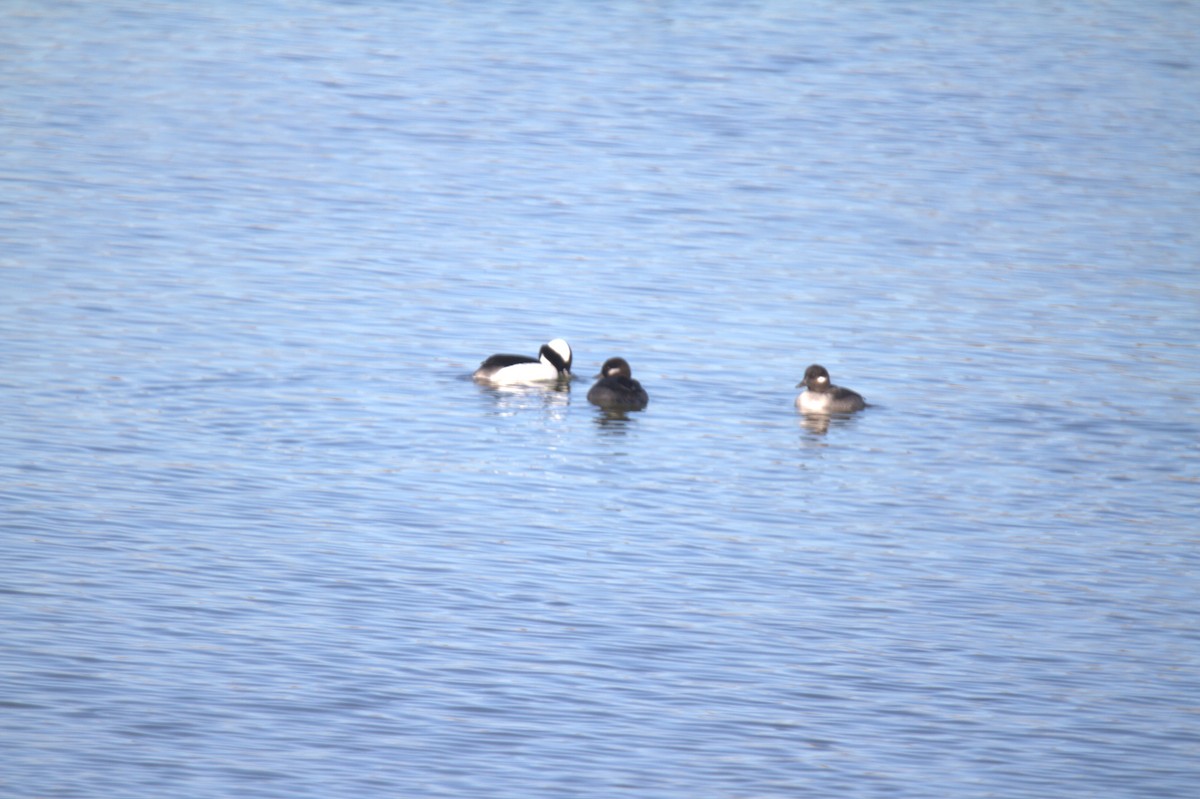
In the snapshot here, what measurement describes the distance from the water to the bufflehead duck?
0.16m

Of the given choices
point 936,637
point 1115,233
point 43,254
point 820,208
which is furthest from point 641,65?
point 936,637

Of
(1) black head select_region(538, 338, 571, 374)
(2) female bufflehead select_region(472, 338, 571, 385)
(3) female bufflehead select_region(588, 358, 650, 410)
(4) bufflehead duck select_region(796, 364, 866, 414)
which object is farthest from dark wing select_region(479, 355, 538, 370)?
(4) bufflehead duck select_region(796, 364, 866, 414)

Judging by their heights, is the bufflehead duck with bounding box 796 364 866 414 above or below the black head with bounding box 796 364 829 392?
below

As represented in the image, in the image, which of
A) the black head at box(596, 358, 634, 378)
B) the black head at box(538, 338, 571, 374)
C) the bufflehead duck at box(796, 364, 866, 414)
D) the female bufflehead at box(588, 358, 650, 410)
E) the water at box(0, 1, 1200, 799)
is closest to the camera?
the water at box(0, 1, 1200, 799)

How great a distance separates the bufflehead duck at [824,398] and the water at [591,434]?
0.16 metres

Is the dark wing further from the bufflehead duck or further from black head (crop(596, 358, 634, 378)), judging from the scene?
the bufflehead duck

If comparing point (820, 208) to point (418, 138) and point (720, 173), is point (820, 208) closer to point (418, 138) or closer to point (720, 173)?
point (720, 173)

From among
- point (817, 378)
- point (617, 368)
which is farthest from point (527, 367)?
point (817, 378)

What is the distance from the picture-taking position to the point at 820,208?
2533 cm

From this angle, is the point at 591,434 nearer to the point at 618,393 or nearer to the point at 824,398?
the point at 618,393

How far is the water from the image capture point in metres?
9.98

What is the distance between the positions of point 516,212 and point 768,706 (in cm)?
1574

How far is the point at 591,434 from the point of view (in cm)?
1652

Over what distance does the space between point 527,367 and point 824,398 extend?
2.89 metres
